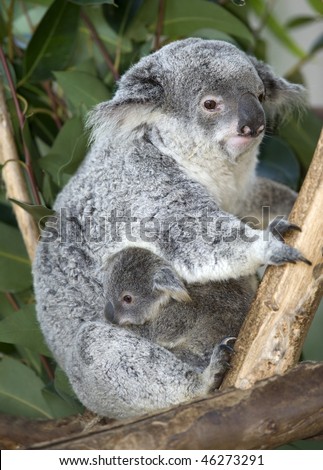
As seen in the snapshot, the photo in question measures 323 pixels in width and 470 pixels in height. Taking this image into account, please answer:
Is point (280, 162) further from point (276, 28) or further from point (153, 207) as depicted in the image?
point (153, 207)

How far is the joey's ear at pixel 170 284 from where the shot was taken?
260 cm

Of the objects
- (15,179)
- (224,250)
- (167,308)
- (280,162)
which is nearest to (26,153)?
(15,179)

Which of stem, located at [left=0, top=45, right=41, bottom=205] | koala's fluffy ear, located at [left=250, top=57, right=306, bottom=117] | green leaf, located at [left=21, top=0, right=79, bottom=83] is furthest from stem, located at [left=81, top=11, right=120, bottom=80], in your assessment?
koala's fluffy ear, located at [left=250, top=57, right=306, bottom=117]

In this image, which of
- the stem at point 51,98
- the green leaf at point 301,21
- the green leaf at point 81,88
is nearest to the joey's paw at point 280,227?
the green leaf at point 81,88

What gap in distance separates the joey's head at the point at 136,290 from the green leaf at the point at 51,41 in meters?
1.34

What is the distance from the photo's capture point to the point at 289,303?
235 cm

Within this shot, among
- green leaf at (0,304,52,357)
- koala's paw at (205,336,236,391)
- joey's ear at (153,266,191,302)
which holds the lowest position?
green leaf at (0,304,52,357)

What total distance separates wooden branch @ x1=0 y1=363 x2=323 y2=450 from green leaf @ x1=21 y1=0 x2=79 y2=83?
6.57 ft

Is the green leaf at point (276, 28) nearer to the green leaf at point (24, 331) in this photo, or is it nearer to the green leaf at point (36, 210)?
the green leaf at point (36, 210)

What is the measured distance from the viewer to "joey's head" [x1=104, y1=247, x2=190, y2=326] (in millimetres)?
2682

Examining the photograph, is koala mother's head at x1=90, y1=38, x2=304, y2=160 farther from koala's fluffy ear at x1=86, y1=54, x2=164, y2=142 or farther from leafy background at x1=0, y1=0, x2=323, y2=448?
leafy background at x1=0, y1=0, x2=323, y2=448

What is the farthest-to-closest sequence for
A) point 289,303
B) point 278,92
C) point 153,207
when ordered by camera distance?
point 278,92 → point 153,207 → point 289,303

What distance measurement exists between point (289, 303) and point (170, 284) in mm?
462
